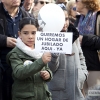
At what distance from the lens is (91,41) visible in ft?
19.5

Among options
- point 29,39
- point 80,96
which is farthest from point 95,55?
point 29,39

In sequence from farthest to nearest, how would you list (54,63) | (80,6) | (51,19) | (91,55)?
(80,6) → (91,55) → (54,63) → (51,19)

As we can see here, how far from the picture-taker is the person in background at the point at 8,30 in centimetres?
490

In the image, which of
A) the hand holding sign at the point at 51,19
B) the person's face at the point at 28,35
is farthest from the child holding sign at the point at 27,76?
the hand holding sign at the point at 51,19

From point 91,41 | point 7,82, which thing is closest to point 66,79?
point 7,82

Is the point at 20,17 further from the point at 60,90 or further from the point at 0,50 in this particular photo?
the point at 60,90

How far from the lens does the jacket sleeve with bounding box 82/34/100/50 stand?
5925 millimetres

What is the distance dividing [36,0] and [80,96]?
2708 mm

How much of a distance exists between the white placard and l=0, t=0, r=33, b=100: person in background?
94 centimetres

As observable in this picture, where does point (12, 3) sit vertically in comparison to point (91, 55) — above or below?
above

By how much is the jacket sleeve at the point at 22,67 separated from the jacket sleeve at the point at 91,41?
1704mm

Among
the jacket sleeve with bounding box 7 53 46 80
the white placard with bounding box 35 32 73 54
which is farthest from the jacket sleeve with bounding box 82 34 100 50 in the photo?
the white placard with bounding box 35 32 73 54

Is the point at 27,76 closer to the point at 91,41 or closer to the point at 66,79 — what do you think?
the point at 66,79

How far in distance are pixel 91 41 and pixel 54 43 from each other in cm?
206
